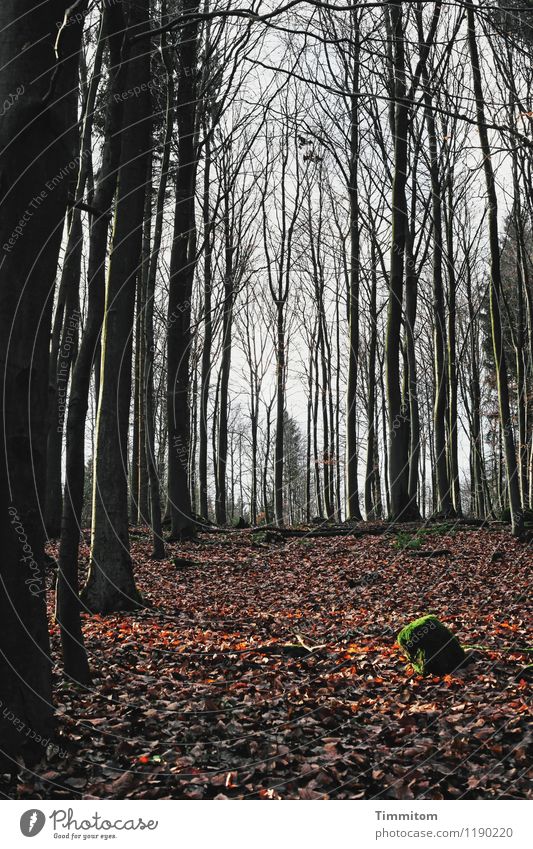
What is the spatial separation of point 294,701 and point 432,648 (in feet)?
4.78

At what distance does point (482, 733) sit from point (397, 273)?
12075mm

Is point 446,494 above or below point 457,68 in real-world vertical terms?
below

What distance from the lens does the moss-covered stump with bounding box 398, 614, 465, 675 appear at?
18.4 feet

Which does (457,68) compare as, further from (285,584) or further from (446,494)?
(285,584)

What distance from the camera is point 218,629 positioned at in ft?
23.6

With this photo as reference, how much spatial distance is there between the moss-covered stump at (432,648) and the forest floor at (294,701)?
121 mm

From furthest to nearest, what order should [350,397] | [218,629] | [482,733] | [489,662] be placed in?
[350,397] < [218,629] < [489,662] < [482,733]

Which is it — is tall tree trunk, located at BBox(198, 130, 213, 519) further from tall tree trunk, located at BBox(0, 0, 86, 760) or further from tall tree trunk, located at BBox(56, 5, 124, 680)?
tall tree trunk, located at BBox(0, 0, 86, 760)

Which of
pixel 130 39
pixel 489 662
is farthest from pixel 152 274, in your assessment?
pixel 489 662

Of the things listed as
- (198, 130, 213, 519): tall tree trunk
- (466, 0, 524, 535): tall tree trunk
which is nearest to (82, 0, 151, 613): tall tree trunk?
(466, 0, 524, 535): tall tree trunk

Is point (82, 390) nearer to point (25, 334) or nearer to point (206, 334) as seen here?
point (25, 334)
